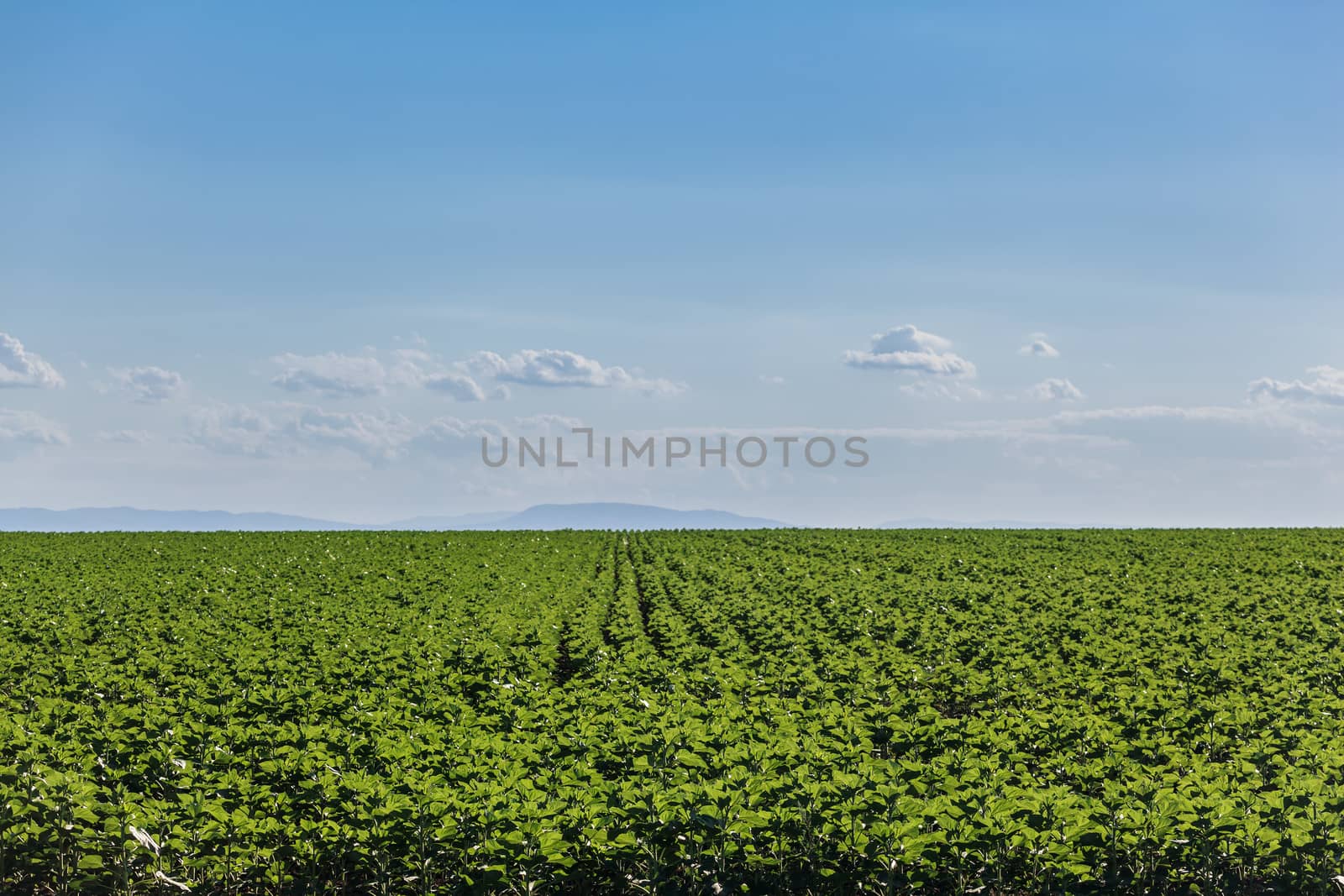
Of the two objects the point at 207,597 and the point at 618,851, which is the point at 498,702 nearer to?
the point at 618,851

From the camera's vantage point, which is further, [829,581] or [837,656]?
[829,581]

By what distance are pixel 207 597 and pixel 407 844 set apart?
1983 cm

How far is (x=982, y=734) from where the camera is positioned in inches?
416

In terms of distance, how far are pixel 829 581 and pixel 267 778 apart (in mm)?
Result: 19550

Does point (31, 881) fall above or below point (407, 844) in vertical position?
below

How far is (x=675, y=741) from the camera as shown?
9.51 metres

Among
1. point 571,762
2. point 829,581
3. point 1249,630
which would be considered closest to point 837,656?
point 571,762

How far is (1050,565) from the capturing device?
105 feet

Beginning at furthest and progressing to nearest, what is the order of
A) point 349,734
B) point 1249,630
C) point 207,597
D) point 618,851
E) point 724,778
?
point 207,597, point 1249,630, point 349,734, point 724,778, point 618,851

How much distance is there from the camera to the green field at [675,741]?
712cm

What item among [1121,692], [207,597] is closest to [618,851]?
[1121,692]

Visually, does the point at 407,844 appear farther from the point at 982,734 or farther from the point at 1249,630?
the point at 1249,630

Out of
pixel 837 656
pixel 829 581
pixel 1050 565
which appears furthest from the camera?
pixel 1050 565

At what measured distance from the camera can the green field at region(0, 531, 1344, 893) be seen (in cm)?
712
